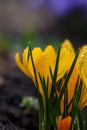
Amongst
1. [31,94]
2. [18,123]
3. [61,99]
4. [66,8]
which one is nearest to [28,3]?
[66,8]

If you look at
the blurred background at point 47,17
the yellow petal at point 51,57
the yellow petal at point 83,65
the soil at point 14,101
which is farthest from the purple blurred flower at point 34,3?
the yellow petal at point 83,65

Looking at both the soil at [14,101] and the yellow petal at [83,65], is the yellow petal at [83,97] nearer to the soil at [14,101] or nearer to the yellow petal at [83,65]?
the yellow petal at [83,65]

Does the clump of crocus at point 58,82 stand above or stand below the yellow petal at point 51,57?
below

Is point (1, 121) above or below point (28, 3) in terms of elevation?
below

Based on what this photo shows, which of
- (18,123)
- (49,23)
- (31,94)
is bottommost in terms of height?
(18,123)

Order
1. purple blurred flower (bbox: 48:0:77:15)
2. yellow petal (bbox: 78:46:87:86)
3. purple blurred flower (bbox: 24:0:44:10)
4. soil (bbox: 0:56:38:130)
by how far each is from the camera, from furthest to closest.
A: purple blurred flower (bbox: 24:0:44:10) < purple blurred flower (bbox: 48:0:77:15) < soil (bbox: 0:56:38:130) < yellow petal (bbox: 78:46:87:86)

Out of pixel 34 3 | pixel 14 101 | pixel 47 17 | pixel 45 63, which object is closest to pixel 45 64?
pixel 45 63

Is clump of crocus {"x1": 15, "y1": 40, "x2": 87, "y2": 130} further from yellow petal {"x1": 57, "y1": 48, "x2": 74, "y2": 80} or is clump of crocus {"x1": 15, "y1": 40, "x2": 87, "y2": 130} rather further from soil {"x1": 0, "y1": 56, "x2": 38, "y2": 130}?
soil {"x1": 0, "y1": 56, "x2": 38, "y2": 130}

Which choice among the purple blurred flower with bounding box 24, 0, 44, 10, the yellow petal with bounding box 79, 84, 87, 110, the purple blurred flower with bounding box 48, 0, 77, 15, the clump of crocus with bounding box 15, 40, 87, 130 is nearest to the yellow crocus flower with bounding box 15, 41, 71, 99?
the clump of crocus with bounding box 15, 40, 87, 130

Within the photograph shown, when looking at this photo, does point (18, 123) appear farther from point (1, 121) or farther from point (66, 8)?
point (66, 8)
